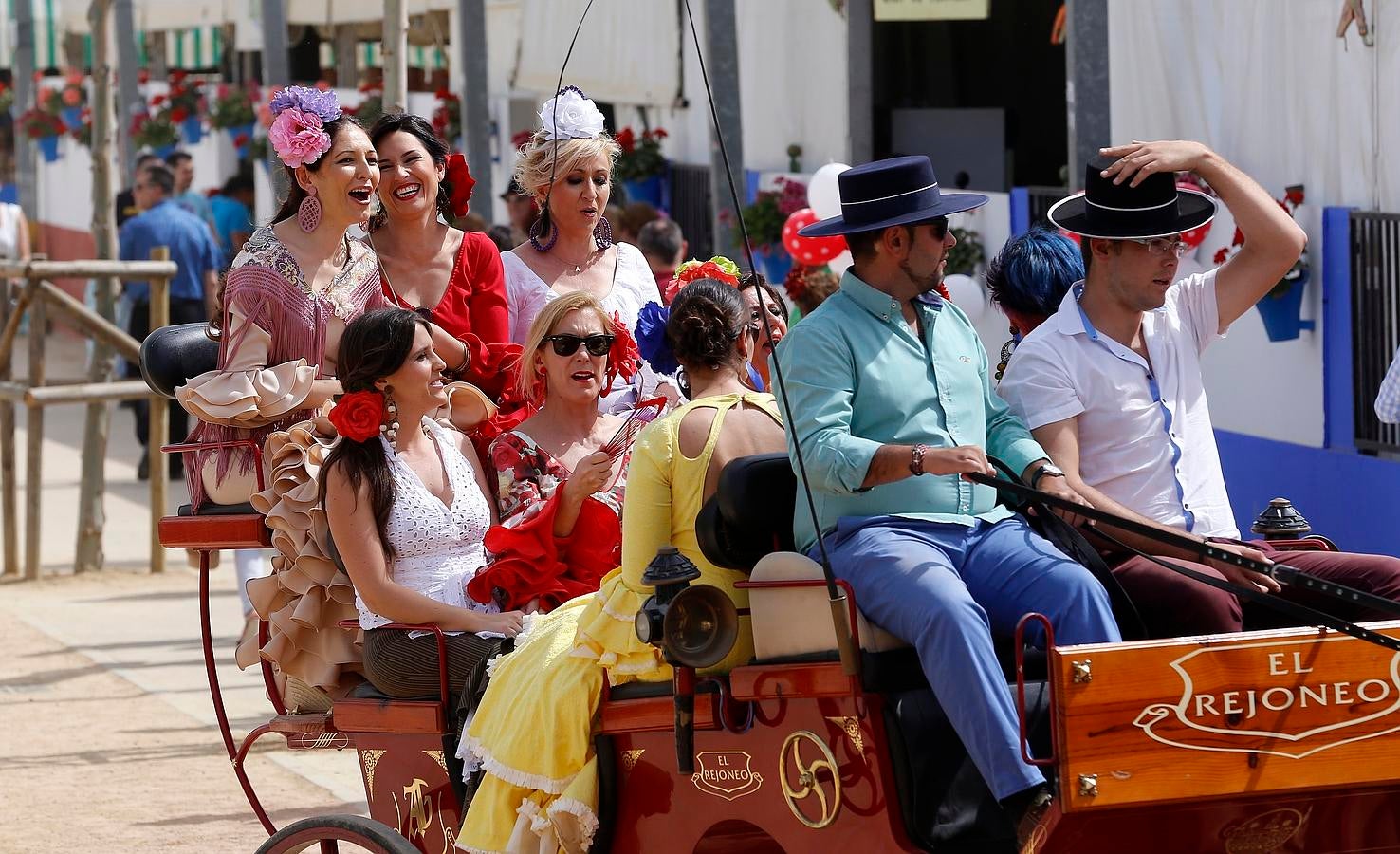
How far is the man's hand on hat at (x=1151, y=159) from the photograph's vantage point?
4355 mm

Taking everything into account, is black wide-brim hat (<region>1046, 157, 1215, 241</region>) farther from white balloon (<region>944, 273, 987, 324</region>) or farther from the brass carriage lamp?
white balloon (<region>944, 273, 987, 324</region>)

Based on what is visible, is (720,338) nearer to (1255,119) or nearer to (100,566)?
(1255,119)

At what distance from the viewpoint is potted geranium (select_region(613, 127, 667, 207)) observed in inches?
579

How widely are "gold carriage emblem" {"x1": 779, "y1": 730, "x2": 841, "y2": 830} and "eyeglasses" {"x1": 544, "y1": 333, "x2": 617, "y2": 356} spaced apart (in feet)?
4.70

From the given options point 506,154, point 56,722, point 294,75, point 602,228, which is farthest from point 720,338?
point 294,75

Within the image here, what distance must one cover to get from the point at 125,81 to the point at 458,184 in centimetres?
1624

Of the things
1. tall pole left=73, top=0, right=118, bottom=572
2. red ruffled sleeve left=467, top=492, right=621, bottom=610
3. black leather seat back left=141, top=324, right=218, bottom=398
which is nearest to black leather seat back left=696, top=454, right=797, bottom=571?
red ruffled sleeve left=467, top=492, right=621, bottom=610

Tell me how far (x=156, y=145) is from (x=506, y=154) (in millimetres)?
6374

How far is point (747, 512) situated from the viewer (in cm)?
417

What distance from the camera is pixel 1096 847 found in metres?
3.69

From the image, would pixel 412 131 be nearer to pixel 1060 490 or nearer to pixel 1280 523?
pixel 1060 490

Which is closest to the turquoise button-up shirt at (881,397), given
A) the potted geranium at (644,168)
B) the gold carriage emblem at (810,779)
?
the gold carriage emblem at (810,779)

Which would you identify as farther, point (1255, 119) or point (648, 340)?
point (1255, 119)

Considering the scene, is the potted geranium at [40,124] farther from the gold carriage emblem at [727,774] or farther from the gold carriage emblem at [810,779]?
the gold carriage emblem at [810,779]
